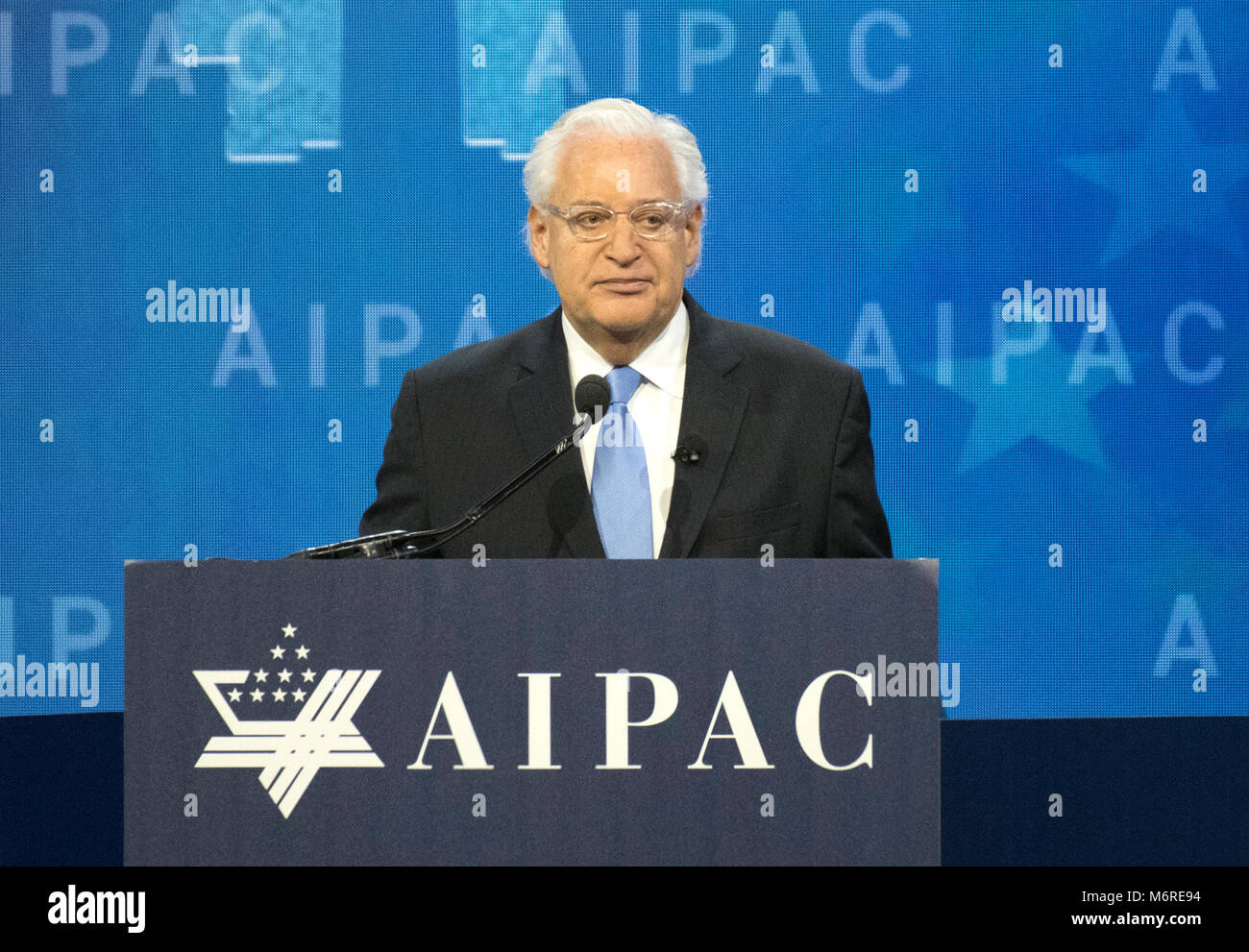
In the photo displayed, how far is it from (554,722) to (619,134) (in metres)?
1.20

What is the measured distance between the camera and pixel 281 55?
11.9 ft

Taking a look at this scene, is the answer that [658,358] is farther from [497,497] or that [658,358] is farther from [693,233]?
[497,497]

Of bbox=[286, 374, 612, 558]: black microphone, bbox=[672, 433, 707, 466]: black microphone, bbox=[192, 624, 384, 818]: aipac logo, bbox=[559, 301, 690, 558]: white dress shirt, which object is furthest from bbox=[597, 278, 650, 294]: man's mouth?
bbox=[192, 624, 384, 818]: aipac logo

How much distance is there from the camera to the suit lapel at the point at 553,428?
2248 millimetres

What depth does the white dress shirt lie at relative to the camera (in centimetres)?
239

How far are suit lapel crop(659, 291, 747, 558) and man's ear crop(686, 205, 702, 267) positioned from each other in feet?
0.34

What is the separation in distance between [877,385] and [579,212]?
1.42 meters

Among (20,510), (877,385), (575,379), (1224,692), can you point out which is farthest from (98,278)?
(1224,692)

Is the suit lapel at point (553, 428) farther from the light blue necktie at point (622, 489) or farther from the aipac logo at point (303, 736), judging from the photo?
the aipac logo at point (303, 736)

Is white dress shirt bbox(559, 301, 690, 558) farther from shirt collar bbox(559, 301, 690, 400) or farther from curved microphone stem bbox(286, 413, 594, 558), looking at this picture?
curved microphone stem bbox(286, 413, 594, 558)

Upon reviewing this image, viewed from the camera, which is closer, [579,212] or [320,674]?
[320,674]

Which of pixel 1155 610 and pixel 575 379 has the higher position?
pixel 575 379
